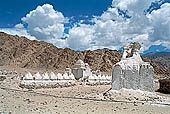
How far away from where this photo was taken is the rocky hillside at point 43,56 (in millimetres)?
68562

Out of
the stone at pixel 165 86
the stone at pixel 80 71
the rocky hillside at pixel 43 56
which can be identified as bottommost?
the stone at pixel 165 86

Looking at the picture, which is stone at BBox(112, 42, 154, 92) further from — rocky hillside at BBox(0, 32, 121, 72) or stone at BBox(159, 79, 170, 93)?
rocky hillside at BBox(0, 32, 121, 72)

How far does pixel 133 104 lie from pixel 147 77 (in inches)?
114

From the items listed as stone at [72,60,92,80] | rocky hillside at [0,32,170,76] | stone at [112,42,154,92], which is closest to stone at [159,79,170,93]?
stone at [112,42,154,92]

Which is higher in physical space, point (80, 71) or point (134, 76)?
point (80, 71)

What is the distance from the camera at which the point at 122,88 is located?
14.2 m

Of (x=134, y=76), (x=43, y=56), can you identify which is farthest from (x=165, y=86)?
(x=43, y=56)

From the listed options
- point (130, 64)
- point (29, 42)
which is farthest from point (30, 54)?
point (130, 64)

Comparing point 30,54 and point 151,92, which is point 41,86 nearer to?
point 151,92

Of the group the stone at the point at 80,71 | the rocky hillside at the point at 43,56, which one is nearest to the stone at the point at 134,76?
the stone at the point at 80,71

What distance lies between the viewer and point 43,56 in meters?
71.4

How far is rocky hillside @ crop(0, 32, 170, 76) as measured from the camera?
68.6 meters

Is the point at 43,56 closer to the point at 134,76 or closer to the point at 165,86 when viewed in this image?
the point at 165,86

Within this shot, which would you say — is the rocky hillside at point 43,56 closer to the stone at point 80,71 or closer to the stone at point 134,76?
the stone at point 80,71
